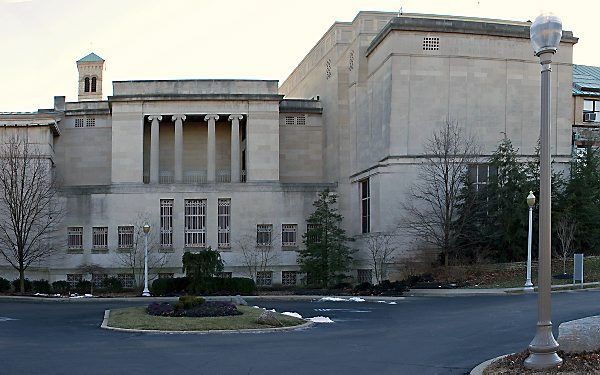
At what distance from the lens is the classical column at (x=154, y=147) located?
51.3m

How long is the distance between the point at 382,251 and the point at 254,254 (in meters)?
9.43

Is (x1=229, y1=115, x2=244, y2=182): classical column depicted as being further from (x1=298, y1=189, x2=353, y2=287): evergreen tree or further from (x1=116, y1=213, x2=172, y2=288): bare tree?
(x1=298, y1=189, x2=353, y2=287): evergreen tree

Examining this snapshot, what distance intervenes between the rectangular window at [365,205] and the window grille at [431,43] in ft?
30.6

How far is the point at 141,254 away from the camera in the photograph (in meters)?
48.3

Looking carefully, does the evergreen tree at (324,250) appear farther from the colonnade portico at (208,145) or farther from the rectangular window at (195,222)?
the colonnade portico at (208,145)

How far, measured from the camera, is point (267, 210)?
50188mm

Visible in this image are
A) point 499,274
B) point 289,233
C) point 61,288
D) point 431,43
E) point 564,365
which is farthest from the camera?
point 289,233

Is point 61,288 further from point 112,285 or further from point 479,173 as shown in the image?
point 479,173

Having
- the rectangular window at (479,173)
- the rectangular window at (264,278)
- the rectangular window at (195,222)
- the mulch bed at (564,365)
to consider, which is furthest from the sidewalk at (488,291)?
the mulch bed at (564,365)

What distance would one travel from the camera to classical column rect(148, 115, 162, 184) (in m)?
51.3

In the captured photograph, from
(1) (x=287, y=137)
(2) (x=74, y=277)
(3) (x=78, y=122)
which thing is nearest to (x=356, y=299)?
(1) (x=287, y=137)

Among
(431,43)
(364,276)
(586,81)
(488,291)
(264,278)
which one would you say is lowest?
(264,278)

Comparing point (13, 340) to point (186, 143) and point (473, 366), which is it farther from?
point (186, 143)

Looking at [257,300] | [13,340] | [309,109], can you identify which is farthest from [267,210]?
[13,340]
